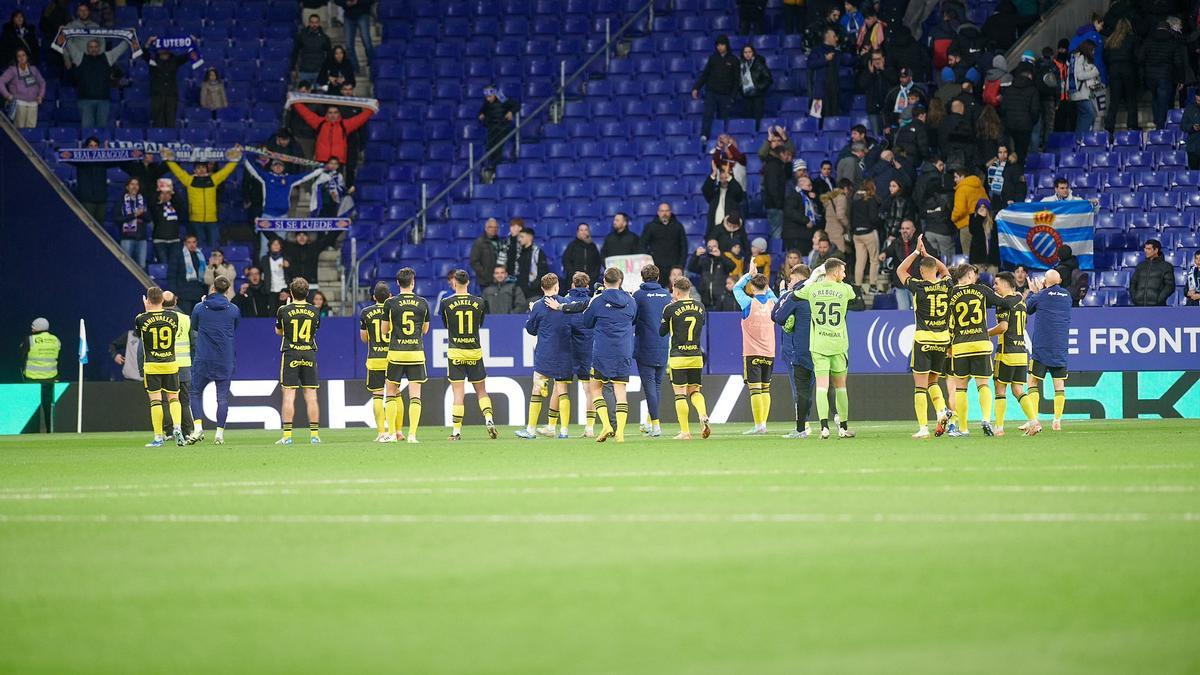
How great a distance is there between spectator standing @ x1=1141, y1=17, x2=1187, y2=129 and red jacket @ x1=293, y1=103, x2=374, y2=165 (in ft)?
48.0

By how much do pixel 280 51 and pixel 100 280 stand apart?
728 cm

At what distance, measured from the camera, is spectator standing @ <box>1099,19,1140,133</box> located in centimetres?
2959

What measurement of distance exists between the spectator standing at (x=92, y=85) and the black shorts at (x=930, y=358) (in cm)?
1970

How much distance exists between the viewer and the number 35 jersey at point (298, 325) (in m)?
21.8

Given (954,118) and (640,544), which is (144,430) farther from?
(640,544)

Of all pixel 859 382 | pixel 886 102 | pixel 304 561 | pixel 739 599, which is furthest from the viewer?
pixel 886 102

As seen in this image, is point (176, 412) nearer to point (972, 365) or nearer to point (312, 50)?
point (972, 365)

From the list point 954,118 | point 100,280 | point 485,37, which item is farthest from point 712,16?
point 100,280

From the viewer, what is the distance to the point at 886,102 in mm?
30156

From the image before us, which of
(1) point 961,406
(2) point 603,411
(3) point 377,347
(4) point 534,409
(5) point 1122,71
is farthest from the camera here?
(5) point 1122,71

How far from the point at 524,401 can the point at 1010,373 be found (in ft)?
31.6

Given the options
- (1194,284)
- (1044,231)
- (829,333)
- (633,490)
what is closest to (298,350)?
(829,333)

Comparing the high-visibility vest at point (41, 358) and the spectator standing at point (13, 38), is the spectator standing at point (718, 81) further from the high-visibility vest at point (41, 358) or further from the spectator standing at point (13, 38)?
the spectator standing at point (13, 38)

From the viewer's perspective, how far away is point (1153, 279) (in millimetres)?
26562
